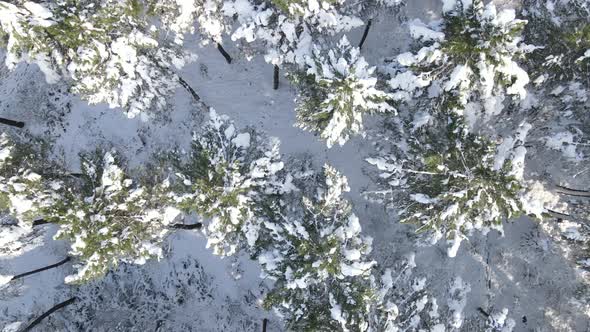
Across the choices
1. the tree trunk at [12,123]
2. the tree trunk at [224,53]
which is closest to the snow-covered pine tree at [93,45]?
the tree trunk at [224,53]

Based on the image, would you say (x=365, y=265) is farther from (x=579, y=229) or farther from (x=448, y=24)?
(x=579, y=229)

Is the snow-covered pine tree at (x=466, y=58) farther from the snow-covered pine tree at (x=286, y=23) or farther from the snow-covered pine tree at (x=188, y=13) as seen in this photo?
the snow-covered pine tree at (x=188, y=13)

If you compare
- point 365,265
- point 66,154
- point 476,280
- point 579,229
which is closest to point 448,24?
point 365,265

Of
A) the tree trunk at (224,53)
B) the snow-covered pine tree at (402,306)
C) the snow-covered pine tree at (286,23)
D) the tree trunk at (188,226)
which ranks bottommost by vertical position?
the snow-covered pine tree at (402,306)

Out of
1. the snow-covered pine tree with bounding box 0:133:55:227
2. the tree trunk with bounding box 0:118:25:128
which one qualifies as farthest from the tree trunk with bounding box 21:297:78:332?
the tree trunk with bounding box 0:118:25:128

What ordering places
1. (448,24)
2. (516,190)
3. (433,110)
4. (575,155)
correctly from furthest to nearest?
1. (575,155)
2. (433,110)
3. (448,24)
4. (516,190)

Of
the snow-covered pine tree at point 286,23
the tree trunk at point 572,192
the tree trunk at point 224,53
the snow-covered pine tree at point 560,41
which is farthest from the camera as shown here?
the tree trunk at point 224,53

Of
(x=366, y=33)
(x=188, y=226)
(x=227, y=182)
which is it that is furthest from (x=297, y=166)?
(x=366, y=33)
